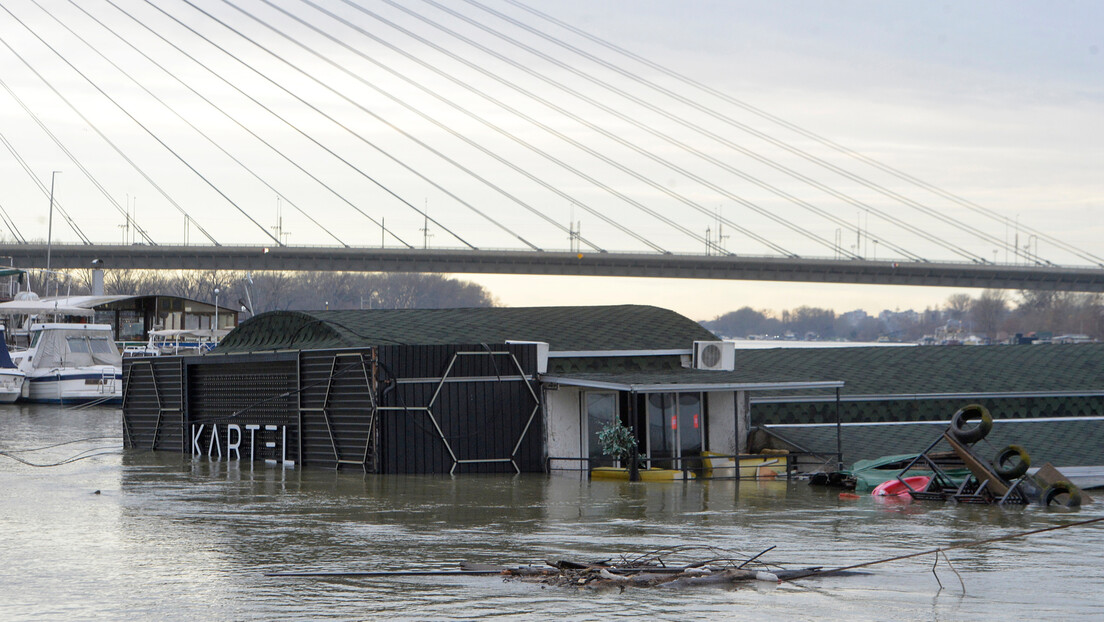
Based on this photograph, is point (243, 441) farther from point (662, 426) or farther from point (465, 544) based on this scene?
point (465, 544)

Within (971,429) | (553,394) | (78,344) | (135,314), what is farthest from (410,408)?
(135,314)

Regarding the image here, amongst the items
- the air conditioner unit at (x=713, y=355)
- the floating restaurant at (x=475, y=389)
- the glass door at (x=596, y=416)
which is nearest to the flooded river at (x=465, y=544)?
the floating restaurant at (x=475, y=389)

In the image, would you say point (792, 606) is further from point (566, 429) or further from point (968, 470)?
point (566, 429)

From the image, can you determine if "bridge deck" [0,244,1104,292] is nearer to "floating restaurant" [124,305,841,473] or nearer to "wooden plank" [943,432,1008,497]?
"floating restaurant" [124,305,841,473]

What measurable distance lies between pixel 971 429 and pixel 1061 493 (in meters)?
1.90

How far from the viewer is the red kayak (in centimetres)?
2355

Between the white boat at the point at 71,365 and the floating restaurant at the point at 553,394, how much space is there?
32.0 metres

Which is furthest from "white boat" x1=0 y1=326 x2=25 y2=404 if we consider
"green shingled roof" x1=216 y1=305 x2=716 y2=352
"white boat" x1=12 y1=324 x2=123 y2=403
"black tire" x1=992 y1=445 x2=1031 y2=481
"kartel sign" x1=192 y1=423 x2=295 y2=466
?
"black tire" x1=992 y1=445 x2=1031 y2=481

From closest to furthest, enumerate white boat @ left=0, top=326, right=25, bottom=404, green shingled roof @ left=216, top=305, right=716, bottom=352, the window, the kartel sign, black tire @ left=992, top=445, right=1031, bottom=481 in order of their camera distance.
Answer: black tire @ left=992, top=445, right=1031, bottom=481, green shingled roof @ left=216, top=305, right=716, bottom=352, the kartel sign, white boat @ left=0, top=326, right=25, bottom=404, the window

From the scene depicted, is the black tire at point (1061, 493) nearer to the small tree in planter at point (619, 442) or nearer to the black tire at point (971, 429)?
the black tire at point (971, 429)

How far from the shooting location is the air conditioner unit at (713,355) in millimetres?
29344

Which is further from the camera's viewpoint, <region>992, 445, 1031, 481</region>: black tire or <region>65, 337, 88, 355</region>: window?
<region>65, 337, 88, 355</region>: window

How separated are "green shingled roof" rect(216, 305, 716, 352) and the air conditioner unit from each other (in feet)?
1.41

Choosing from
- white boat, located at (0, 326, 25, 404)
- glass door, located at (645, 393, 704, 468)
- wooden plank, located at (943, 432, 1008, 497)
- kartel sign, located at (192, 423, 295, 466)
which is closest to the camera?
wooden plank, located at (943, 432, 1008, 497)
